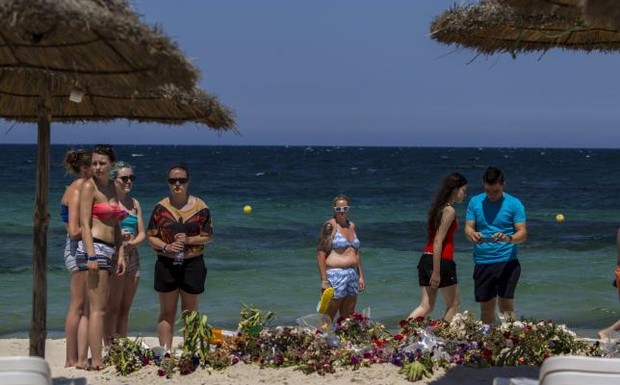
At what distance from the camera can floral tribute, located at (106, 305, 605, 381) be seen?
6.24 meters

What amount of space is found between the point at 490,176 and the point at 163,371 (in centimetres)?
282

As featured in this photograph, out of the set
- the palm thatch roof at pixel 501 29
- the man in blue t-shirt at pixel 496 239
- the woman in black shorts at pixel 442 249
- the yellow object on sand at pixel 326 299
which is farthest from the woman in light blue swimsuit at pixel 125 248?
the palm thatch roof at pixel 501 29

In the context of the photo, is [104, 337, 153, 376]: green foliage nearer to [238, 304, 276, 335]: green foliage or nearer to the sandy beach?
the sandy beach

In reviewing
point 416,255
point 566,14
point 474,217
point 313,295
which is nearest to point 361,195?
point 416,255

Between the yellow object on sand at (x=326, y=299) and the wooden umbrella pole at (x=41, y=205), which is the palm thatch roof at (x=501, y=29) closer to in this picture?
the wooden umbrella pole at (x=41, y=205)

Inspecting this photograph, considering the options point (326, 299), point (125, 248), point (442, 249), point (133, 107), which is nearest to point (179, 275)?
point (125, 248)

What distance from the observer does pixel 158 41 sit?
3838 millimetres

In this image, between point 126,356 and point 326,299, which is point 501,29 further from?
point 126,356

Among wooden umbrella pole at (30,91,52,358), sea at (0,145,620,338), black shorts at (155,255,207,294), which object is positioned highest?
wooden umbrella pole at (30,91,52,358)

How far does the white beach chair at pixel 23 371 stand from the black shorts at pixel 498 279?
162 inches

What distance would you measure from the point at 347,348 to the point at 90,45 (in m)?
3.17

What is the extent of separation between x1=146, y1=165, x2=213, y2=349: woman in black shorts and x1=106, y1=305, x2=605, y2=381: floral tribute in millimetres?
497

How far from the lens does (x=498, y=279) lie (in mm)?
7293

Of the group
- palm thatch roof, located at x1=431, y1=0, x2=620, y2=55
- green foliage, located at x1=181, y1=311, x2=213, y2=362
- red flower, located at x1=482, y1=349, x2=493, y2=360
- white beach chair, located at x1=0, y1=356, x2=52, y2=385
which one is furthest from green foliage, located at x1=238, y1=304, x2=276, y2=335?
white beach chair, located at x1=0, y1=356, x2=52, y2=385
